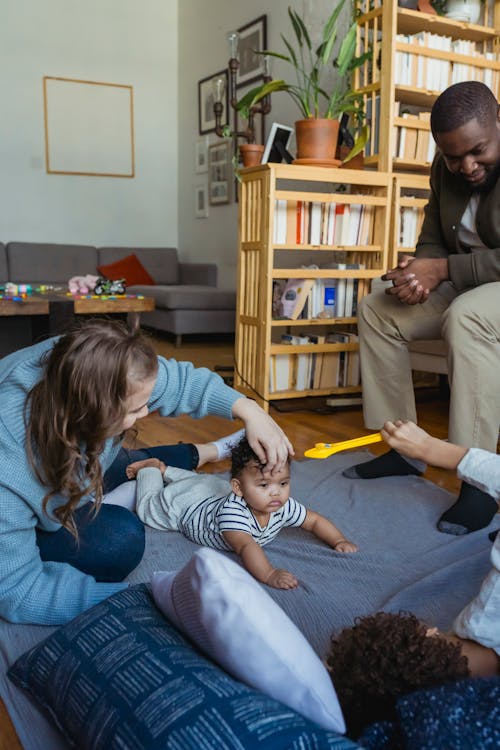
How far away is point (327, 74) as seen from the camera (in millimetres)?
4133

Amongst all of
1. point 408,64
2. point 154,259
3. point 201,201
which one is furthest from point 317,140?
point 154,259

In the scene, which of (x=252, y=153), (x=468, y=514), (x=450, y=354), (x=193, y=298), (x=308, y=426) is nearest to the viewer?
(x=468, y=514)

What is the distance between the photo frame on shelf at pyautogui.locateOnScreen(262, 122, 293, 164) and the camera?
10.5ft

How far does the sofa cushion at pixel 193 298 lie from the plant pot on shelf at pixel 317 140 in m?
2.28

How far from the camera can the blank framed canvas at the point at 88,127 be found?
6141 millimetres

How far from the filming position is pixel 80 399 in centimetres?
105

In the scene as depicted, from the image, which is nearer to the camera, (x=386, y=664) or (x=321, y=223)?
(x=386, y=664)

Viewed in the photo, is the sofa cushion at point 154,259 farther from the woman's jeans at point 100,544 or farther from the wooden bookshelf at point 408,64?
the woman's jeans at point 100,544

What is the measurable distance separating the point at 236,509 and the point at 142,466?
473 mm

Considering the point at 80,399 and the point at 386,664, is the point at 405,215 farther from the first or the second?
the point at 386,664

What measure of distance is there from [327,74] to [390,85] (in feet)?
3.76

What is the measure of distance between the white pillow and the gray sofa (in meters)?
4.39

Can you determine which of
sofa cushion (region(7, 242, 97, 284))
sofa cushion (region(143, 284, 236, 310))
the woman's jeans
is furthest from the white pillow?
sofa cushion (region(7, 242, 97, 284))

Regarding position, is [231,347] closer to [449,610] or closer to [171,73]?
[171,73]
